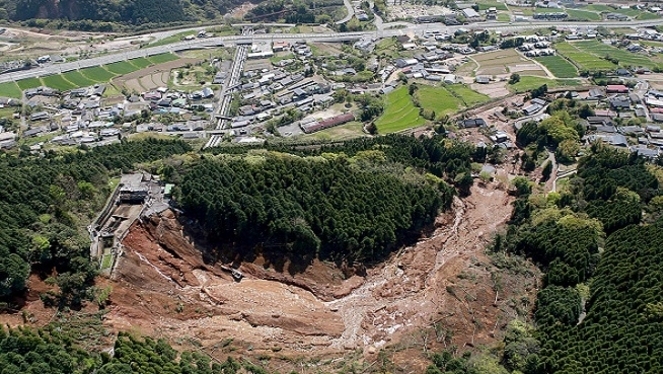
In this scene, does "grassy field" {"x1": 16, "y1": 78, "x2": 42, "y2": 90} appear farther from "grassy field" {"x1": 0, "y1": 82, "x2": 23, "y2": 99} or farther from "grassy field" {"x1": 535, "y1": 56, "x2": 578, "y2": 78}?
"grassy field" {"x1": 535, "y1": 56, "x2": 578, "y2": 78}

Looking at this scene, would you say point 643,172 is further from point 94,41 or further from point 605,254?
point 94,41

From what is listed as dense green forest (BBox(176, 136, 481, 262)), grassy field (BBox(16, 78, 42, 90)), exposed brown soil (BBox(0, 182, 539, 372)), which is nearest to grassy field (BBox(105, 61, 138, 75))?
grassy field (BBox(16, 78, 42, 90))

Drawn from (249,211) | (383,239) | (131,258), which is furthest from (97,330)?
(383,239)

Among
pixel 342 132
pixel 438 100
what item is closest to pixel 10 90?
pixel 342 132

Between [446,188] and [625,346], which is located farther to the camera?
[446,188]

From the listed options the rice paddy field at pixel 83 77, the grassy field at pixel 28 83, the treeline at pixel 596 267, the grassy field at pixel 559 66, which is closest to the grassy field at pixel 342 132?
the treeline at pixel 596 267

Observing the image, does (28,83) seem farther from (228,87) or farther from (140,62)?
(228,87)

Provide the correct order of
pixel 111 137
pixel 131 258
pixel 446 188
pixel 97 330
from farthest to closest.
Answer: pixel 111 137, pixel 446 188, pixel 131 258, pixel 97 330
